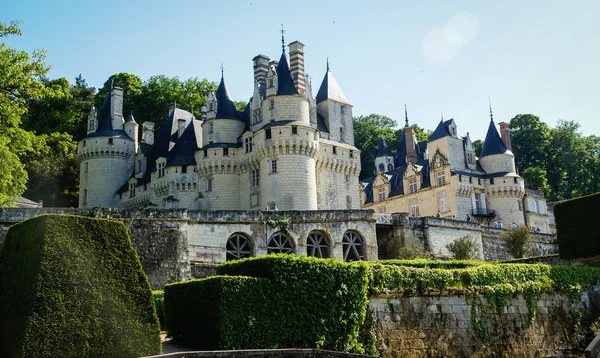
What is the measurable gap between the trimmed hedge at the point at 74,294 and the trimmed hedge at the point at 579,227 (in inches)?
744

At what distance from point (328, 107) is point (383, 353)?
28.8 meters

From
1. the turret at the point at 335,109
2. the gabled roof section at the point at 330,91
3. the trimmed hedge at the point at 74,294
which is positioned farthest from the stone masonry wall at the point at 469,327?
the gabled roof section at the point at 330,91

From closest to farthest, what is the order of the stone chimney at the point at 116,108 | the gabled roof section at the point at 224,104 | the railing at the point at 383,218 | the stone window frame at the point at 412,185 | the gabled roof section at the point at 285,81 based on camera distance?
the railing at the point at 383,218 < the gabled roof section at the point at 285,81 < the gabled roof section at the point at 224,104 < the stone chimney at the point at 116,108 < the stone window frame at the point at 412,185

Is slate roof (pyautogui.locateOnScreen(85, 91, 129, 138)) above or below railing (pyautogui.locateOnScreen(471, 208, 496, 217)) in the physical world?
above

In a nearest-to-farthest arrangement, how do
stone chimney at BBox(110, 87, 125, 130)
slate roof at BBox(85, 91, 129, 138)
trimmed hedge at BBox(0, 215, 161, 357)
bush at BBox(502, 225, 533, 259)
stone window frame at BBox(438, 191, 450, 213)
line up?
trimmed hedge at BBox(0, 215, 161, 357)
bush at BBox(502, 225, 533, 259)
stone window frame at BBox(438, 191, 450, 213)
slate roof at BBox(85, 91, 129, 138)
stone chimney at BBox(110, 87, 125, 130)

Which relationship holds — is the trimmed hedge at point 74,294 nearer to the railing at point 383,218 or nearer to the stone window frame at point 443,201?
the railing at point 383,218

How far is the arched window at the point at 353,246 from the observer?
1297 inches

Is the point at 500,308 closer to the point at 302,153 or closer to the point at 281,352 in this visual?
the point at 281,352

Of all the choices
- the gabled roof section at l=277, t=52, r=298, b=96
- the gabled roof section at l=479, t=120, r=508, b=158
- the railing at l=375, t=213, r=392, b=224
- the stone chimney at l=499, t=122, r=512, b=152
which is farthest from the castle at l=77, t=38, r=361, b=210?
the stone chimney at l=499, t=122, r=512, b=152

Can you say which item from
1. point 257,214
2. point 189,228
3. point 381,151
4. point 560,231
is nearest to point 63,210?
point 189,228

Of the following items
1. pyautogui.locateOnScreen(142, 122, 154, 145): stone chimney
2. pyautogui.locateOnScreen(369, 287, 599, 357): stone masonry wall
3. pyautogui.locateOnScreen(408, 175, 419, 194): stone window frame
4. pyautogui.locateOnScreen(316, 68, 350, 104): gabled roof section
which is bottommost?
pyautogui.locateOnScreen(369, 287, 599, 357): stone masonry wall

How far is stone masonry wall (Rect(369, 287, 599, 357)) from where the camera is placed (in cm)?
2027

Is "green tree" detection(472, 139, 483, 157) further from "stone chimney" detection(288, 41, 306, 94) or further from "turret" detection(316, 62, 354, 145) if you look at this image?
"stone chimney" detection(288, 41, 306, 94)

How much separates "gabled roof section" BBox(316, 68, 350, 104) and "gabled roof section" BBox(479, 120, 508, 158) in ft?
39.3
